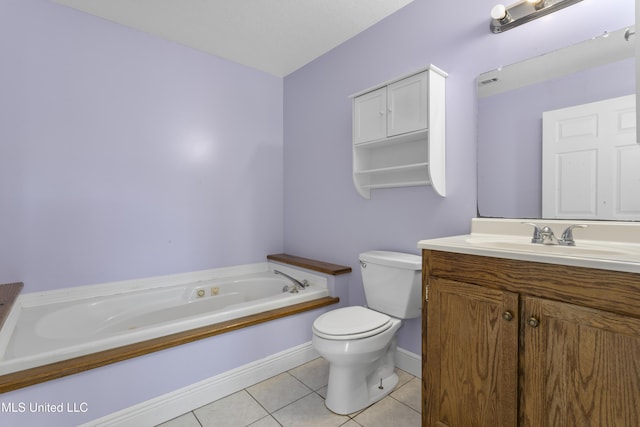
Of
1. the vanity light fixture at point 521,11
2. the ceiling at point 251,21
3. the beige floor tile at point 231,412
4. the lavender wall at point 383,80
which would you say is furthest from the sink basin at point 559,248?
the ceiling at point 251,21

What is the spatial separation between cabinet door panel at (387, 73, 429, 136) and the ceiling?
24.5 inches

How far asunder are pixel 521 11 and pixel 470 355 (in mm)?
1620

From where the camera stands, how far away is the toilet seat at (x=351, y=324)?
1.54 m

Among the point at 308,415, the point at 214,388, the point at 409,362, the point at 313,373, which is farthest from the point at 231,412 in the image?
the point at 409,362

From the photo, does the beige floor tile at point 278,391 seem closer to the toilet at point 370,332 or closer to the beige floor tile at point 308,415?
the beige floor tile at point 308,415

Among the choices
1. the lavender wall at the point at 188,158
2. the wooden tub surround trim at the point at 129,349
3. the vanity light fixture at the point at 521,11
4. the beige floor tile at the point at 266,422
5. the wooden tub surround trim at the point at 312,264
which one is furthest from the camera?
the wooden tub surround trim at the point at 312,264

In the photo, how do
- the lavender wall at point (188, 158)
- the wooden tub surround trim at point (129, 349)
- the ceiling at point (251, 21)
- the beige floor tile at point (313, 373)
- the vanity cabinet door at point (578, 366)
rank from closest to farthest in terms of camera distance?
the vanity cabinet door at point (578, 366)
the wooden tub surround trim at point (129, 349)
the lavender wall at point (188, 158)
the beige floor tile at point (313, 373)
the ceiling at point (251, 21)

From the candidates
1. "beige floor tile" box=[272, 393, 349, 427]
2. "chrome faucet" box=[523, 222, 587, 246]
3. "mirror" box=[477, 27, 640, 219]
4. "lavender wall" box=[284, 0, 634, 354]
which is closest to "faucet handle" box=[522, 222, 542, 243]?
"chrome faucet" box=[523, 222, 587, 246]

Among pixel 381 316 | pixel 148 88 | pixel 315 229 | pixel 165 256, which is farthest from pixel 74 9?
pixel 381 316

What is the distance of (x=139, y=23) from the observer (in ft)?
7.24

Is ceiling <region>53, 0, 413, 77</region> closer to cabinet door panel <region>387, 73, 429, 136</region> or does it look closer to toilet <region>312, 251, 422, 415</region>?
cabinet door panel <region>387, 73, 429, 136</region>

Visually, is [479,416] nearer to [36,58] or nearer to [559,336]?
[559,336]

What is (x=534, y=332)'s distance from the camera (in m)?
1.01

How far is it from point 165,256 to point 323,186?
1.42 m
